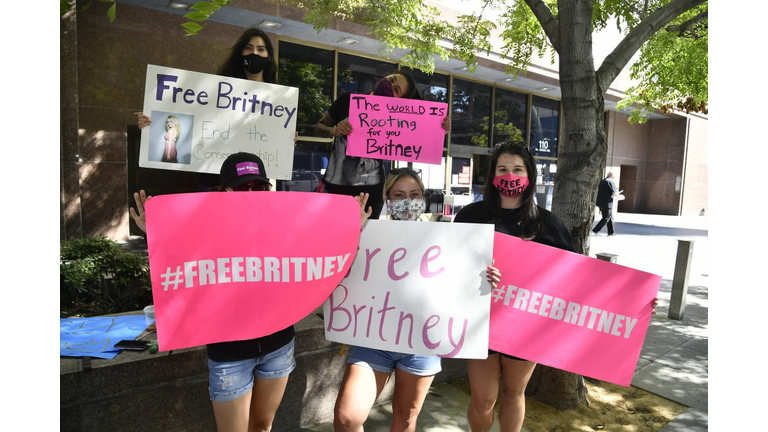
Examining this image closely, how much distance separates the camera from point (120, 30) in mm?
9336

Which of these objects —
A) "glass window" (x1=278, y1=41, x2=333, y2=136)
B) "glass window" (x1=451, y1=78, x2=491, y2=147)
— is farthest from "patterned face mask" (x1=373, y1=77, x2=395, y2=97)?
"glass window" (x1=451, y1=78, x2=491, y2=147)

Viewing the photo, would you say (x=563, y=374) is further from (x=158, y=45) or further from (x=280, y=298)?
(x=158, y=45)

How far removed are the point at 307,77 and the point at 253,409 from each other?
10.9 meters

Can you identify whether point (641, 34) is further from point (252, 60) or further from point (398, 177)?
point (252, 60)

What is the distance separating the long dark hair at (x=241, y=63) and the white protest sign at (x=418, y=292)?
149cm

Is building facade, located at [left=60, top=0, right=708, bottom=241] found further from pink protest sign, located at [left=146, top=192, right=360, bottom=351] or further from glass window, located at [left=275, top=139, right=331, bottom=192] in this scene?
pink protest sign, located at [left=146, top=192, right=360, bottom=351]

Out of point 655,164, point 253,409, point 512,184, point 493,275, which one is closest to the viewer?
point 253,409

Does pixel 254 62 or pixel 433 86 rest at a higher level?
Result: pixel 433 86

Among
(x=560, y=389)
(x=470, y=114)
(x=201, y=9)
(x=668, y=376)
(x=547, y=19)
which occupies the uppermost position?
(x=470, y=114)

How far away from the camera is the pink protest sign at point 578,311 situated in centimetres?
254

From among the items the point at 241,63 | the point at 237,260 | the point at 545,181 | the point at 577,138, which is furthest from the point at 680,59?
the point at 545,181

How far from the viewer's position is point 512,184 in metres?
2.69

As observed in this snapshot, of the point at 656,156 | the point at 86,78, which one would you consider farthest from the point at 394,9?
the point at 656,156

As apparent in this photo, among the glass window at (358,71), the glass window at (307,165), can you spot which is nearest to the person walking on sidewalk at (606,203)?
the glass window at (358,71)
